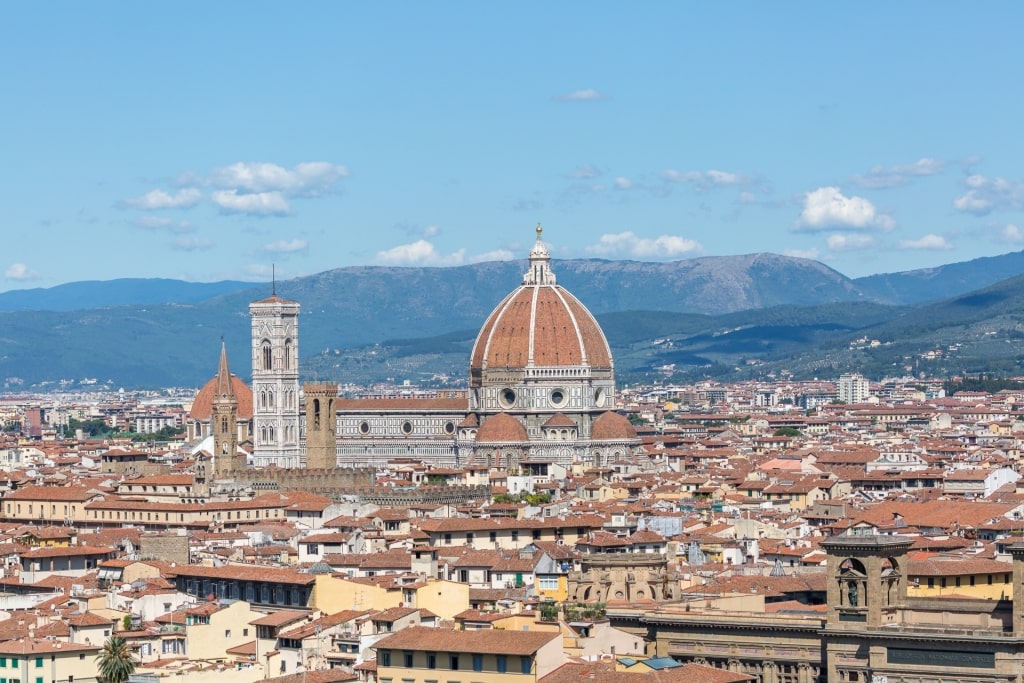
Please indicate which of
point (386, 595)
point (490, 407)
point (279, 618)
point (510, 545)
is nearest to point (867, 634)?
point (386, 595)

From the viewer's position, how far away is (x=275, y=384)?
14738 cm

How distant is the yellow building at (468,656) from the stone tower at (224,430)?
70321mm

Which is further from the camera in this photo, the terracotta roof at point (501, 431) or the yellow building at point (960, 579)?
the terracotta roof at point (501, 431)

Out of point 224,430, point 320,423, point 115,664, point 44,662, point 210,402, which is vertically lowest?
point 44,662

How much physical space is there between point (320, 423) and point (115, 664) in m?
91.0

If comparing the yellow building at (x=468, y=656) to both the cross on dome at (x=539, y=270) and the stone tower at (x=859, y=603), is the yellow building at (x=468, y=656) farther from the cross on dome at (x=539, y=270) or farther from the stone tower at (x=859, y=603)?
the cross on dome at (x=539, y=270)

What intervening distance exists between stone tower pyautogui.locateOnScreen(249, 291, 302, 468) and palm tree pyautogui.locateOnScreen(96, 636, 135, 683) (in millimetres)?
89892

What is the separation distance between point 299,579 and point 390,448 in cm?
9362

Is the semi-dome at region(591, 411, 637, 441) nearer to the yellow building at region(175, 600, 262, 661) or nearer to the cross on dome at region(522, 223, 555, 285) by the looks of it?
the cross on dome at region(522, 223, 555, 285)

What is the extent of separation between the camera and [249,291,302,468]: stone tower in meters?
145

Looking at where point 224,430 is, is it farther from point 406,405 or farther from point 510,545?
point 510,545

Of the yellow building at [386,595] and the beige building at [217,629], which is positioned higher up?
the yellow building at [386,595]

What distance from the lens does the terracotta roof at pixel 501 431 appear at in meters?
145

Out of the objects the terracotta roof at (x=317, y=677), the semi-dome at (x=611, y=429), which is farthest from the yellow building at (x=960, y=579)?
the semi-dome at (x=611, y=429)
